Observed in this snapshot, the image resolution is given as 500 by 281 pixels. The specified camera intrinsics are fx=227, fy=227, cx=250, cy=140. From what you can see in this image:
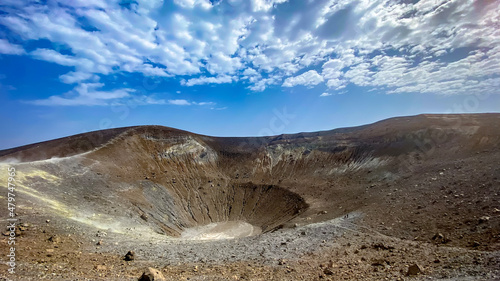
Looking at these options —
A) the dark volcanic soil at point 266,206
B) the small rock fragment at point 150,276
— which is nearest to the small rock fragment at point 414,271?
the dark volcanic soil at point 266,206

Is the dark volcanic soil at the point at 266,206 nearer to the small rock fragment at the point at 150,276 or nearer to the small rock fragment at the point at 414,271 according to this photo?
the small rock fragment at the point at 414,271

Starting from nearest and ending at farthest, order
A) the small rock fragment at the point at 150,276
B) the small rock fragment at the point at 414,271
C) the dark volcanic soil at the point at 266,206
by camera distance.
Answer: the small rock fragment at the point at 150,276 → the small rock fragment at the point at 414,271 → the dark volcanic soil at the point at 266,206

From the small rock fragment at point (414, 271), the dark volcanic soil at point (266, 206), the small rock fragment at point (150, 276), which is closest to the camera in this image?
the small rock fragment at point (150, 276)

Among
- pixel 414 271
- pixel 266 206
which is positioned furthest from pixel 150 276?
pixel 266 206

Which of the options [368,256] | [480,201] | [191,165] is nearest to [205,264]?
[368,256]

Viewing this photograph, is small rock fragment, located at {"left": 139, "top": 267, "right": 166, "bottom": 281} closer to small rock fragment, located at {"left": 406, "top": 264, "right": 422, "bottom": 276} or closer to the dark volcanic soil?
the dark volcanic soil

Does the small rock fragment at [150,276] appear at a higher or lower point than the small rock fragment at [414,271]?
higher

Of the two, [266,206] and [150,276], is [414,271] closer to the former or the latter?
[150,276]

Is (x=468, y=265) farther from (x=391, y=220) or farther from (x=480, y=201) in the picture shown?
(x=480, y=201)

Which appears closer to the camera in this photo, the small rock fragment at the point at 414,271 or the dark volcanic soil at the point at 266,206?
the small rock fragment at the point at 414,271
